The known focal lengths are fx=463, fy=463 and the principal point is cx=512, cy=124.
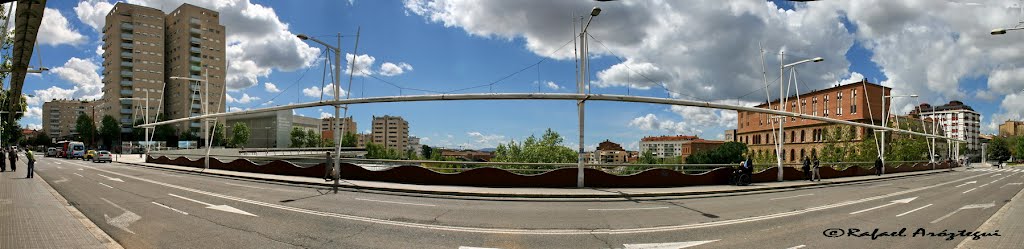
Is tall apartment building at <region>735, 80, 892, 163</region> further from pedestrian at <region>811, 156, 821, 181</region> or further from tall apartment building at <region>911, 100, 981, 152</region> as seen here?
tall apartment building at <region>911, 100, 981, 152</region>

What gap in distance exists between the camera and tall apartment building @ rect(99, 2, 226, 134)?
92.9 m

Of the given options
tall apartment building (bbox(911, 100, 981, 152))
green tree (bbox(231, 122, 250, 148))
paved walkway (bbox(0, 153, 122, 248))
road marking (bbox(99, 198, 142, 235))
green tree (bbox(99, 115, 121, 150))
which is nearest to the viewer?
paved walkway (bbox(0, 153, 122, 248))

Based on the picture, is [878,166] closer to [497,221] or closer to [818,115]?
[497,221]

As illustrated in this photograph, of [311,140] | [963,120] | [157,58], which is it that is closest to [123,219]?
[157,58]

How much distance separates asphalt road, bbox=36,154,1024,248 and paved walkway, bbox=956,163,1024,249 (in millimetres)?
356

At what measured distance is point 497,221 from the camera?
10.3 m

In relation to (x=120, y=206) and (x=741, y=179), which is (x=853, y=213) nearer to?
(x=741, y=179)

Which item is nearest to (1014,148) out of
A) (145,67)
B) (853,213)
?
(853,213)

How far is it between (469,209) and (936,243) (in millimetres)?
9717

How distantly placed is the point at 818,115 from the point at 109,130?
14746cm

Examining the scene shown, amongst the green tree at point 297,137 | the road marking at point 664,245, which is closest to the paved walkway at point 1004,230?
the road marking at point 664,245

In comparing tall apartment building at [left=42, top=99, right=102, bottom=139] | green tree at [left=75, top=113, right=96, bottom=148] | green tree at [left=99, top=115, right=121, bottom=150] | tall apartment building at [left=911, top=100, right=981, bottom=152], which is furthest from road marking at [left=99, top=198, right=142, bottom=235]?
tall apartment building at [left=911, top=100, right=981, bottom=152]

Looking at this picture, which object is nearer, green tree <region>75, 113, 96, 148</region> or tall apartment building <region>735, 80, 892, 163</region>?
tall apartment building <region>735, 80, 892, 163</region>

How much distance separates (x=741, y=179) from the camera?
68.6ft
